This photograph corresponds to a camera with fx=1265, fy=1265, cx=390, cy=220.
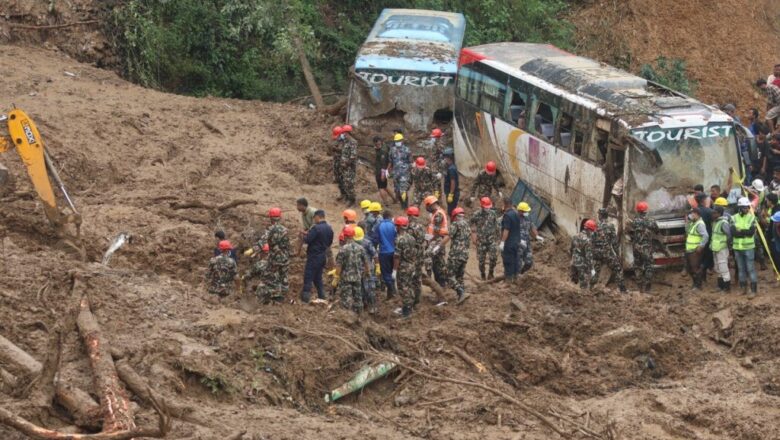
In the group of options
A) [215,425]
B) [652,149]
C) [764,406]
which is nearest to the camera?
[215,425]

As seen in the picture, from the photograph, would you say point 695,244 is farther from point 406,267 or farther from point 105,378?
point 105,378

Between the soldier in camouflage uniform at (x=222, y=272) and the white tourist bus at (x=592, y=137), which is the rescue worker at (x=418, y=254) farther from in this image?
the white tourist bus at (x=592, y=137)

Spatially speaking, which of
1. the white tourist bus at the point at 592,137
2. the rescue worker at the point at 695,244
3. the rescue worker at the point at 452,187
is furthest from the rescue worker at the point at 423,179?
the rescue worker at the point at 695,244

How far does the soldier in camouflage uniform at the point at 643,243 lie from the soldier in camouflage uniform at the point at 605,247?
0.86 ft

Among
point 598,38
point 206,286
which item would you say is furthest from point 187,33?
point 206,286

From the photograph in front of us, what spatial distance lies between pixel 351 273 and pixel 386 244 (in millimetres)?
1126

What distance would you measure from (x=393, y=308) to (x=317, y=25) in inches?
567

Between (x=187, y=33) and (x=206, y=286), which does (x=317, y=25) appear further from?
(x=206, y=286)

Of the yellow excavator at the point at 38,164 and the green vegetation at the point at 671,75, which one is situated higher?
the yellow excavator at the point at 38,164

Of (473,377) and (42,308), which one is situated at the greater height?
(42,308)

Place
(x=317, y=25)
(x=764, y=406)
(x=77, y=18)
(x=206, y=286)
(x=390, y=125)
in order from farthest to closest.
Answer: (x=317, y=25) → (x=77, y=18) → (x=390, y=125) → (x=206, y=286) → (x=764, y=406)

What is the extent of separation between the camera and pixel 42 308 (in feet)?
45.8

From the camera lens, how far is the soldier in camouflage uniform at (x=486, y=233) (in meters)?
18.3

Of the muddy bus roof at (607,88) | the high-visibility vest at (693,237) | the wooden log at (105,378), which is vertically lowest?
the high-visibility vest at (693,237)
